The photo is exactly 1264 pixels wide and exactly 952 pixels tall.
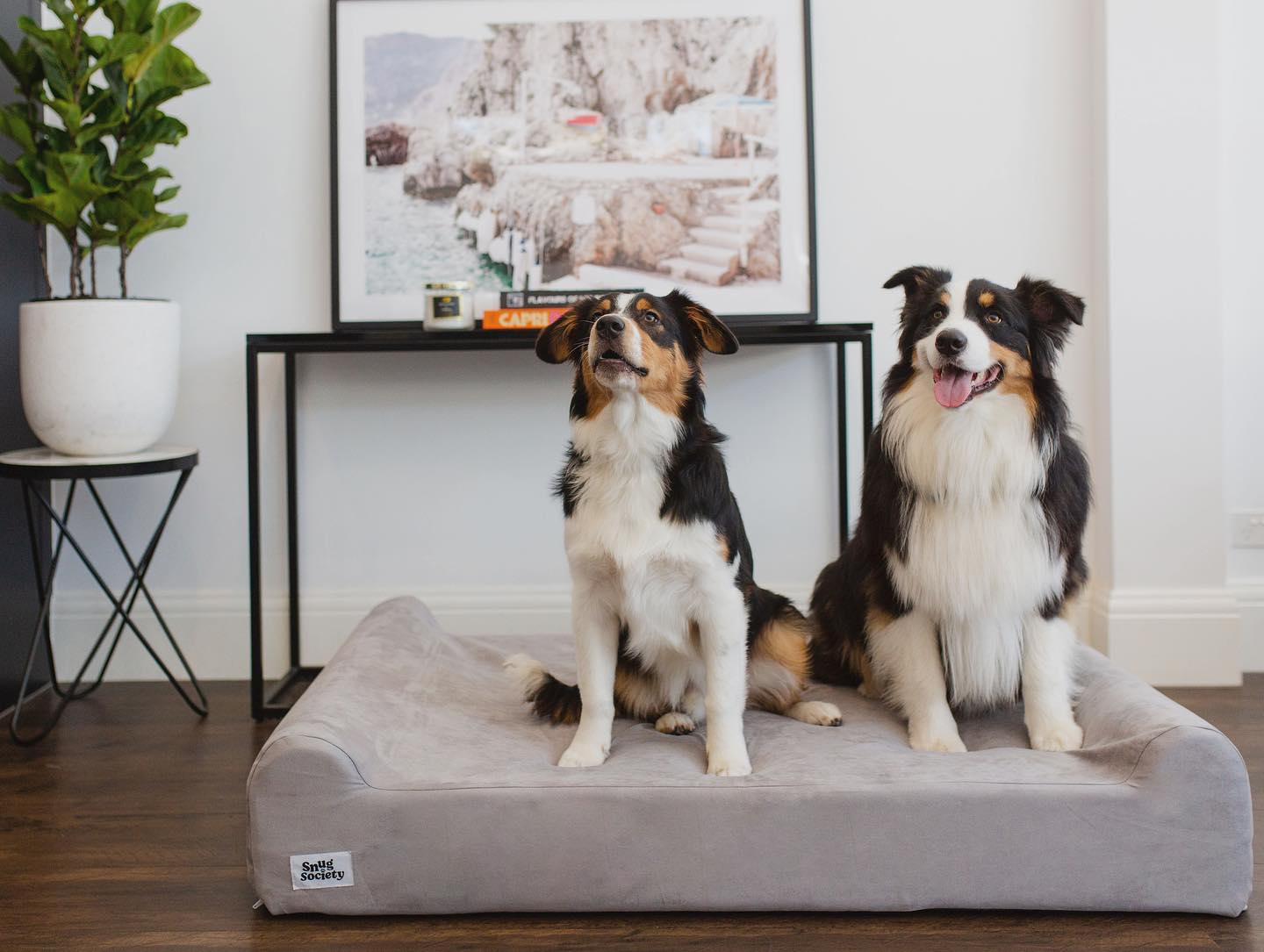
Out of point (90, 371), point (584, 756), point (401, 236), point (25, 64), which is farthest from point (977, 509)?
point (25, 64)

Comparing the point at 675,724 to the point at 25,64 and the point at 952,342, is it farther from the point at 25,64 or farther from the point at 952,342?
the point at 25,64

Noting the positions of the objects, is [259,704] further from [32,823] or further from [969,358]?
[969,358]

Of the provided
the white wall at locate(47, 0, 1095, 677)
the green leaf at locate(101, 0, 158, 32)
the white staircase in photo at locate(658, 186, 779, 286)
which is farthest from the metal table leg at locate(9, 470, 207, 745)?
the white staircase in photo at locate(658, 186, 779, 286)

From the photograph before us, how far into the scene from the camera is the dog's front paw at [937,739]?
2209 mm

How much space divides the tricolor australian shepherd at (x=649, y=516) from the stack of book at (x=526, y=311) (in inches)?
33.0

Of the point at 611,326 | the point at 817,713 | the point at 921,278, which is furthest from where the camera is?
the point at 817,713

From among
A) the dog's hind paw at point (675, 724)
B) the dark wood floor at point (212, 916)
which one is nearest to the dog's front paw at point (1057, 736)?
the dark wood floor at point (212, 916)

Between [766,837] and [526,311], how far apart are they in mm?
1705

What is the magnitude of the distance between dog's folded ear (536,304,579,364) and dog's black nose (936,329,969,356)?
2.29ft

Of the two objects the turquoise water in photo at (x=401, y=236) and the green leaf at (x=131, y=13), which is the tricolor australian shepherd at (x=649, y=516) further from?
the green leaf at (x=131, y=13)

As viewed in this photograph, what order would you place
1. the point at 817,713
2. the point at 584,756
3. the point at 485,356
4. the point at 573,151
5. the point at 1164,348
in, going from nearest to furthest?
1. the point at 584,756
2. the point at 817,713
3. the point at 1164,348
4. the point at 573,151
5. the point at 485,356

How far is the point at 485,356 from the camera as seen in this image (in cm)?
357

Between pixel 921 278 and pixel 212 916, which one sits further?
pixel 921 278

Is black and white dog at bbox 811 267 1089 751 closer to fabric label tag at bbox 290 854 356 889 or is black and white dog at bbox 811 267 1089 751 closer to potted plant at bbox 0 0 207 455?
fabric label tag at bbox 290 854 356 889
